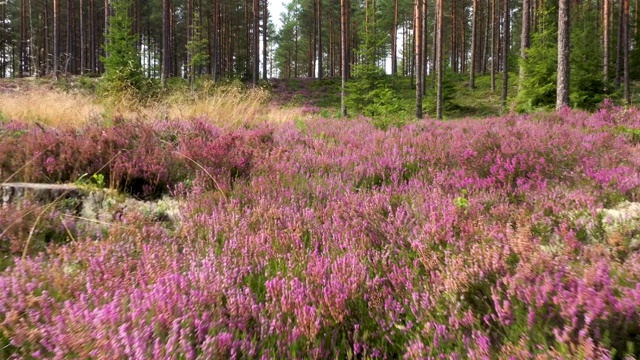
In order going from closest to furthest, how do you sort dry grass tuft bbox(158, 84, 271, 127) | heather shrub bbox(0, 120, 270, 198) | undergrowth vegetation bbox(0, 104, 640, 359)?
undergrowth vegetation bbox(0, 104, 640, 359)
heather shrub bbox(0, 120, 270, 198)
dry grass tuft bbox(158, 84, 271, 127)

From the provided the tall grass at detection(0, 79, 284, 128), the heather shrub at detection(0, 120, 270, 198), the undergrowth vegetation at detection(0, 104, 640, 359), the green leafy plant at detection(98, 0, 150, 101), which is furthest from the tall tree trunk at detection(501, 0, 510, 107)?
the undergrowth vegetation at detection(0, 104, 640, 359)

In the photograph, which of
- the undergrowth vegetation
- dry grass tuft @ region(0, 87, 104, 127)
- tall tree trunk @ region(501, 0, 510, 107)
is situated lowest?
the undergrowth vegetation

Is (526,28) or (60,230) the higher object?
(526,28)

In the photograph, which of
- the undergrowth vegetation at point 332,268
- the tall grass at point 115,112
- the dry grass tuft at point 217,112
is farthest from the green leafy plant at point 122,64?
the undergrowth vegetation at point 332,268

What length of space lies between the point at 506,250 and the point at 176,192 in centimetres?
300

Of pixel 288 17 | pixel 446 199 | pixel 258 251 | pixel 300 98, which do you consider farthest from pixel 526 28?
pixel 288 17

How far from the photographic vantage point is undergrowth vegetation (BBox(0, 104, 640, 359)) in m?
1.59

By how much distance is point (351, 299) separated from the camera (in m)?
1.93

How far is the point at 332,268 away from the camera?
2.18 meters

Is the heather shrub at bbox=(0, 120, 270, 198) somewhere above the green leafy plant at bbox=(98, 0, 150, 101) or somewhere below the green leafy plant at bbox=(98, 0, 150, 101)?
below

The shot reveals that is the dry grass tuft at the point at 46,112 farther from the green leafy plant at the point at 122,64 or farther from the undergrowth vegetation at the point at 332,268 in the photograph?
the green leafy plant at the point at 122,64

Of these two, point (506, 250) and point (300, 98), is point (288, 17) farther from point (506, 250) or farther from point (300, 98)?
point (506, 250)

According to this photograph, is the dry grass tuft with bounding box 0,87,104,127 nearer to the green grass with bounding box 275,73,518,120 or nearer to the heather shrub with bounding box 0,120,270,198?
the heather shrub with bounding box 0,120,270,198

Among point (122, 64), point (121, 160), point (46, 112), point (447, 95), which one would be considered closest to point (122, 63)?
point (122, 64)
